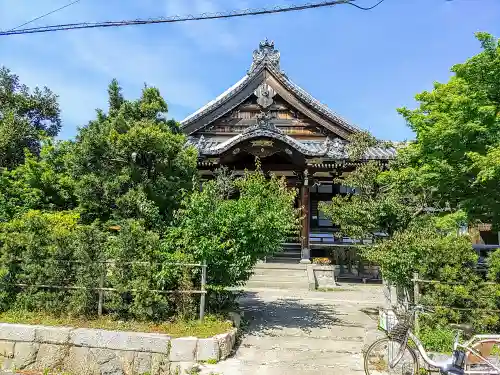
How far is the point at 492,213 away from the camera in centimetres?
784

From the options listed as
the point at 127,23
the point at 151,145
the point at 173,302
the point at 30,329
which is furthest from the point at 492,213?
the point at 30,329

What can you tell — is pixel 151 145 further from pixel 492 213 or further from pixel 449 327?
pixel 492 213

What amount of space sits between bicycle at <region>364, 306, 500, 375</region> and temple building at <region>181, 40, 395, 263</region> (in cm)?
1066

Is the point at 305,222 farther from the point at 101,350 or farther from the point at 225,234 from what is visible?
the point at 101,350

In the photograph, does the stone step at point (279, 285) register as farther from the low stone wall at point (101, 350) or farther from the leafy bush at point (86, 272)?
the low stone wall at point (101, 350)

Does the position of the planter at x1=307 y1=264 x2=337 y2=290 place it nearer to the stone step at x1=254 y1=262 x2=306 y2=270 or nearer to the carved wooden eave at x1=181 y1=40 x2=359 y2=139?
the stone step at x1=254 y1=262 x2=306 y2=270

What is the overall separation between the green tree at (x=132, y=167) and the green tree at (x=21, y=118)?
7.31m

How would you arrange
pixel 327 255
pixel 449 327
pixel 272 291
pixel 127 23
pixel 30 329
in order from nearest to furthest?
pixel 449 327 → pixel 30 329 → pixel 127 23 → pixel 272 291 → pixel 327 255

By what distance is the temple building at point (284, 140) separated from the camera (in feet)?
54.7

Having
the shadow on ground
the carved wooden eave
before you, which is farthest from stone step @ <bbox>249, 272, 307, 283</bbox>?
the carved wooden eave

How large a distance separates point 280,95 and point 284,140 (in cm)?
384

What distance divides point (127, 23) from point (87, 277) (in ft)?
14.6

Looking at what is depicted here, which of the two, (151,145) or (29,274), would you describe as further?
(151,145)

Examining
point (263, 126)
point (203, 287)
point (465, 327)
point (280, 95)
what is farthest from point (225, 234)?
point (280, 95)
